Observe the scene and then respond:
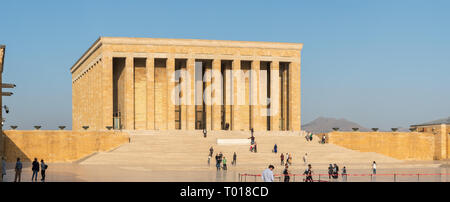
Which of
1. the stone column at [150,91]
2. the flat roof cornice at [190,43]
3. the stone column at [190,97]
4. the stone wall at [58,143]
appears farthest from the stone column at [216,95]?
the stone wall at [58,143]

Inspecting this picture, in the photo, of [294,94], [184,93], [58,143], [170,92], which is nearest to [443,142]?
[294,94]

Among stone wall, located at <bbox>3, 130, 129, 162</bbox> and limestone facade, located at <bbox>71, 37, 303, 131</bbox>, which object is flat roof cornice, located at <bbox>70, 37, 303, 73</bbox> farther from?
stone wall, located at <bbox>3, 130, 129, 162</bbox>

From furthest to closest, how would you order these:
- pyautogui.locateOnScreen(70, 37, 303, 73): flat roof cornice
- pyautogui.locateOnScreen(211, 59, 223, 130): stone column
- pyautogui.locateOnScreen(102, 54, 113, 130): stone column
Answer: pyautogui.locateOnScreen(211, 59, 223, 130): stone column < pyautogui.locateOnScreen(70, 37, 303, 73): flat roof cornice < pyautogui.locateOnScreen(102, 54, 113, 130): stone column

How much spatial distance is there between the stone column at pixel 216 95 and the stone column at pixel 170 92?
450cm

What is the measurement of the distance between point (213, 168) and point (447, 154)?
117 feet

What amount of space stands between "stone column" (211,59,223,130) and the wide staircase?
5.77 metres

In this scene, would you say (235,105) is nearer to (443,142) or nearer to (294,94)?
(294,94)

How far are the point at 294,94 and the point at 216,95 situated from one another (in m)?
9.14

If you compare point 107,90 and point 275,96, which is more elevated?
point 107,90

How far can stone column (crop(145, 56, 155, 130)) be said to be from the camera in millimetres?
68812

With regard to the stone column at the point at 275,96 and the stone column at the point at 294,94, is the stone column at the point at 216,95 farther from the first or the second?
the stone column at the point at 294,94

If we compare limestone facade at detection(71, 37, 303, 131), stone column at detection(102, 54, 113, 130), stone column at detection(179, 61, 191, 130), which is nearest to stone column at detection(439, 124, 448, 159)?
limestone facade at detection(71, 37, 303, 131)

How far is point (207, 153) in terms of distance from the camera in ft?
→ 176
